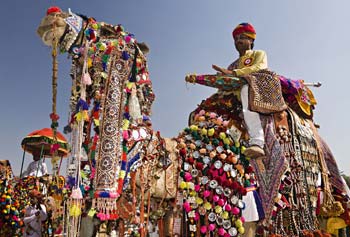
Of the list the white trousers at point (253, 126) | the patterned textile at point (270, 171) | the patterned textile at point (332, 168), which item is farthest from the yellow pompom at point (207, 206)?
the patterned textile at point (332, 168)

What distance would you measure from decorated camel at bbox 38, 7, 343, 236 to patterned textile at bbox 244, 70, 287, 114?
9cm

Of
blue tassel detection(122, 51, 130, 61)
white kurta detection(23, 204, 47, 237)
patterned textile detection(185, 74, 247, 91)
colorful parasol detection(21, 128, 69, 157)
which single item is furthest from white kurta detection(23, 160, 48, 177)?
blue tassel detection(122, 51, 130, 61)

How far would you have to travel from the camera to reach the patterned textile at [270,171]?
413 centimetres

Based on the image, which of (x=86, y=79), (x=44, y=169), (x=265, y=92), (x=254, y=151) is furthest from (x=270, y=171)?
(x=44, y=169)

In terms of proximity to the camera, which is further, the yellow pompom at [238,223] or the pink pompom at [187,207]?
the yellow pompom at [238,223]

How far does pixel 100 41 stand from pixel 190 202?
1880 mm

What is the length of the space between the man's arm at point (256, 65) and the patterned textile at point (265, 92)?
79mm

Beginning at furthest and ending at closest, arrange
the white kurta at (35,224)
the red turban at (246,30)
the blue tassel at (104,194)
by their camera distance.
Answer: the white kurta at (35,224), the red turban at (246,30), the blue tassel at (104,194)

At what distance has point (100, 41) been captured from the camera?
143 inches

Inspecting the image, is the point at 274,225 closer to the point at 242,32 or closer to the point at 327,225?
the point at 327,225

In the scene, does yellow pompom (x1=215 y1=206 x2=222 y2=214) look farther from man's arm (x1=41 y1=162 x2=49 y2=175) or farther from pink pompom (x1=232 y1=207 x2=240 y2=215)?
man's arm (x1=41 y1=162 x2=49 y2=175)

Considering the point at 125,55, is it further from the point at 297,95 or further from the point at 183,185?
the point at 297,95

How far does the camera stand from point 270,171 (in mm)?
4262

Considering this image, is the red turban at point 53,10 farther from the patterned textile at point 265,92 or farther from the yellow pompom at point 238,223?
the yellow pompom at point 238,223
